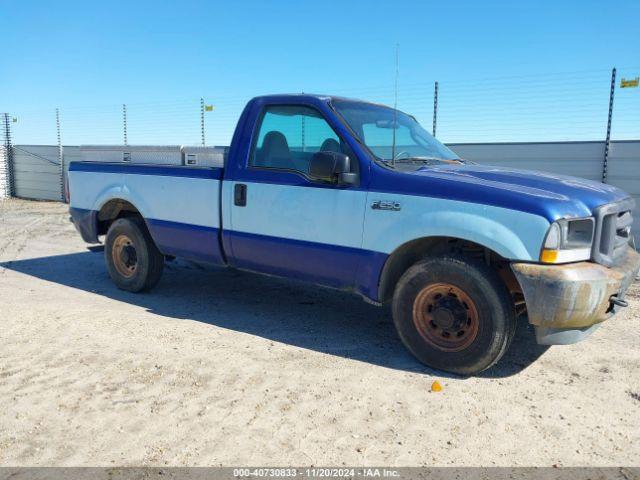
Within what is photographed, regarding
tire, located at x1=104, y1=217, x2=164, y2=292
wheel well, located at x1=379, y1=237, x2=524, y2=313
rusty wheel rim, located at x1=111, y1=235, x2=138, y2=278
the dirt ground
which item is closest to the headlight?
wheel well, located at x1=379, y1=237, x2=524, y2=313

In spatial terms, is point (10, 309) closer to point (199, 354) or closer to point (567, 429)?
point (199, 354)

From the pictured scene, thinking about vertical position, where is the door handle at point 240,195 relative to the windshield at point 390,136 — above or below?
below

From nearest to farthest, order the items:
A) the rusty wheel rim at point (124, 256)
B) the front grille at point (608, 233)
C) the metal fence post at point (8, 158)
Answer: the front grille at point (608, 233) → the rusty wheel rim at point (124, 256) → the metal fence post at point (8, 158)

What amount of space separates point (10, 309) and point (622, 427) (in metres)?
5.38

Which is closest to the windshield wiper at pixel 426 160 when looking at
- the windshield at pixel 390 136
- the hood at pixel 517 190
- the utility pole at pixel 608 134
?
the windshield at pixel 390 136

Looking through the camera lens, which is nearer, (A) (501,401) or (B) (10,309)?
(A) (501,401)

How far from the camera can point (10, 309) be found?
533 centimetres

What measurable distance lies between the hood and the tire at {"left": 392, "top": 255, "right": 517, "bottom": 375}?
19.2 inches

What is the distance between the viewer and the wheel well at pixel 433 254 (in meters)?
3.80

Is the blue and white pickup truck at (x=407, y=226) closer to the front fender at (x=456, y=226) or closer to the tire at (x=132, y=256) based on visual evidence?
the front fender at (x=456, y=226)

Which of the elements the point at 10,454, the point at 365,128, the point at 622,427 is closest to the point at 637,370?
the point at 622,427

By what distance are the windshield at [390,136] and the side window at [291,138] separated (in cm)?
22

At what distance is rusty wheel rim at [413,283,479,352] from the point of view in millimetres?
3756

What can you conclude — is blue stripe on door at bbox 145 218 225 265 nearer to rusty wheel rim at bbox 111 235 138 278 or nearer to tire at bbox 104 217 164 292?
tire at bbox 104 217 164 292
